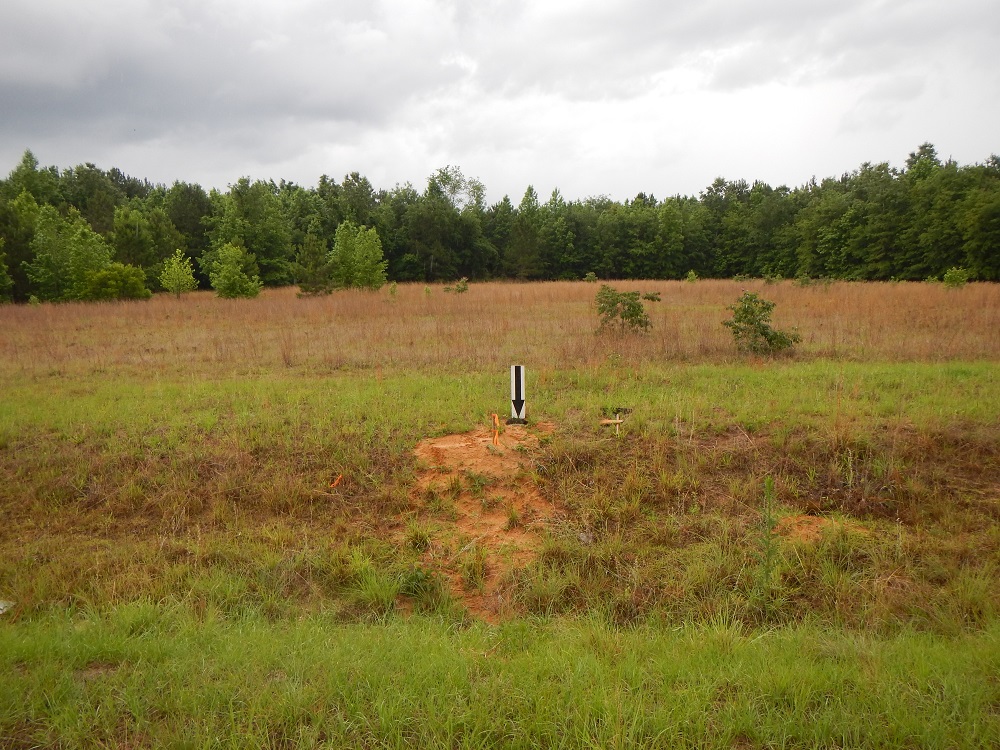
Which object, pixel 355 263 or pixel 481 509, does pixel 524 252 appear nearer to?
pixel 355 263

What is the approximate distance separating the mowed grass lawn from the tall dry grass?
410 millimetres

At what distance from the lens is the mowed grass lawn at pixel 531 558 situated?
2.81 metres

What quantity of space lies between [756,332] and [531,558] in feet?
29.2

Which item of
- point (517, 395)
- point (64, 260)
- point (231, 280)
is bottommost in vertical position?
point (517, 395)

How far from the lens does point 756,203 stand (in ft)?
220

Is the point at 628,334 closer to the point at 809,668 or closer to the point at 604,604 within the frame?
the point at 604,604

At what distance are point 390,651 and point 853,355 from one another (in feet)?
36.7

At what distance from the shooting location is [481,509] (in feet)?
19.7

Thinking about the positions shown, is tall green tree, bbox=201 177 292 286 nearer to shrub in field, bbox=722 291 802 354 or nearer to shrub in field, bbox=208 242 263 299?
shrub in field, bbox=208 242 263 299

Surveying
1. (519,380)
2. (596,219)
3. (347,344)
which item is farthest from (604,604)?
(596,219)

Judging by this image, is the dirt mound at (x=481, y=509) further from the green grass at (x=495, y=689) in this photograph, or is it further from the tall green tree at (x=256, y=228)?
the tall green tree at (x=256, y=228)

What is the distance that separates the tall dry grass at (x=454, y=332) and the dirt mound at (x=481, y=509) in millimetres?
4387

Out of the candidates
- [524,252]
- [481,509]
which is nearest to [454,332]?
[481,509]

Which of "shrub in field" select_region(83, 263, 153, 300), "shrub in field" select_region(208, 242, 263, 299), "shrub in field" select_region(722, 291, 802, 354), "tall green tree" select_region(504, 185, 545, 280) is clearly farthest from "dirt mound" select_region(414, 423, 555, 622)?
"tall green tree" select_region(504, 185, 545, 280)
